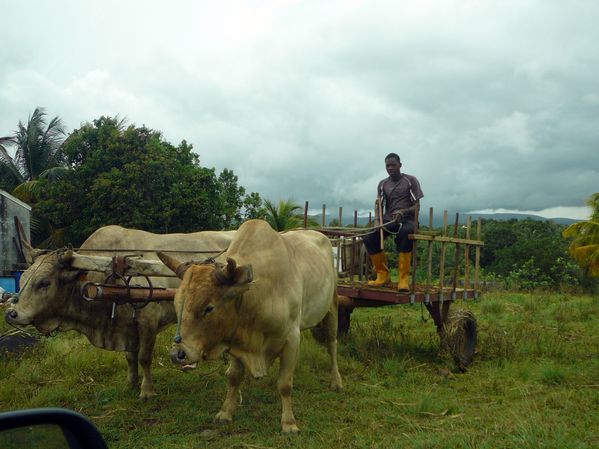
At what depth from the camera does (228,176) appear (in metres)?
22.8

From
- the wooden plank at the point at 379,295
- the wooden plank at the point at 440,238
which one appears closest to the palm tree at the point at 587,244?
the wooden plank at the point at 440,238

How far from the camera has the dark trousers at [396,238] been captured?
283 inches

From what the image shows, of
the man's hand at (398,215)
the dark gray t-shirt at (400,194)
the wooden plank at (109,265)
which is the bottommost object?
the wooden plank at (109,265)

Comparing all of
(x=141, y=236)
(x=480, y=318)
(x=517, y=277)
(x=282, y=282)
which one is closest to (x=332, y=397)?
(x=282, y=282)

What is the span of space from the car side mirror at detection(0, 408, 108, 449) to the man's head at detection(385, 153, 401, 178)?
6216mm

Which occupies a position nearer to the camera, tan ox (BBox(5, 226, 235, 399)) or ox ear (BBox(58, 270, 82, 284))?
tan ox (BBox(5, 226, 235, 399))

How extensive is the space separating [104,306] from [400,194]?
12.8 feet

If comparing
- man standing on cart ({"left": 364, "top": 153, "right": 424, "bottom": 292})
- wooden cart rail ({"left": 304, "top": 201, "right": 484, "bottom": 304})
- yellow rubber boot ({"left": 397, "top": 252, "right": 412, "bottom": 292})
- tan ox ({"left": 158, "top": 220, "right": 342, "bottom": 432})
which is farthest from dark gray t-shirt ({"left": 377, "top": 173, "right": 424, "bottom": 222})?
tan ox ({"left": 158, "top": 220, "right": 342, "bottom": 432})

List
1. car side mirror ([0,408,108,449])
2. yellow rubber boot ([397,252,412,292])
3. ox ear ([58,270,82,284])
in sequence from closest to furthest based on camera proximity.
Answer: car side mirror ([0,408,108,449])
ox ear ([58,270,82,284])
yellow rubber boot ([397,252,412,292])

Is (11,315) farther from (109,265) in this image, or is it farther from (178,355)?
(178,355)

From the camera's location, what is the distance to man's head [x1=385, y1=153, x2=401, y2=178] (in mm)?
7527

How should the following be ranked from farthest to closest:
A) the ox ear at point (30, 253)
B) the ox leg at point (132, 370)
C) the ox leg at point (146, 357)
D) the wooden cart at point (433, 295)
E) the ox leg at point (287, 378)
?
the wooden cart at point (433, 295) < the ox leg at point (132, 370) < the ox leg at point (146, 357) < the ox ear at point (30, 253) < the ox leg at point (287, 378)

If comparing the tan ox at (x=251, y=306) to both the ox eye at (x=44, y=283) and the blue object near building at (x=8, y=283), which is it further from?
the blue object near building at (x=8, y=283)

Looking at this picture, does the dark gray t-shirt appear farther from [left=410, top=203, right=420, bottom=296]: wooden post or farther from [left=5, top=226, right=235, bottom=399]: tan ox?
[left=5, top=226, right=235, bottom=399]: tan ox
